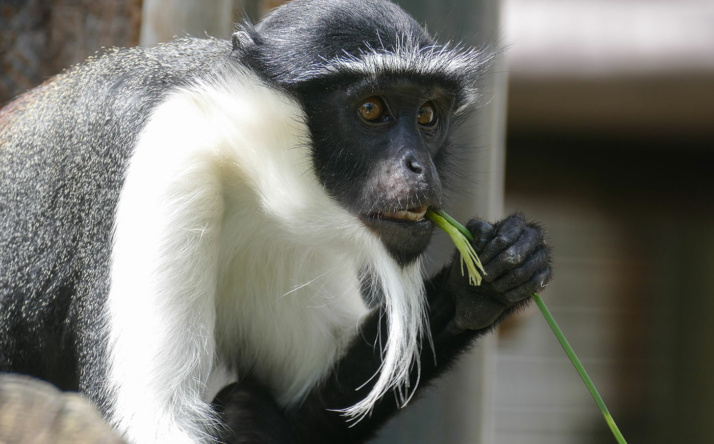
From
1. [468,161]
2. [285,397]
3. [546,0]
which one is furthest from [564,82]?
[285,397]

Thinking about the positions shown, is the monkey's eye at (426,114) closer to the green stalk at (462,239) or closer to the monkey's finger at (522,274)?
the green stalk at (462,239)

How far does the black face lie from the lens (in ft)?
11.4

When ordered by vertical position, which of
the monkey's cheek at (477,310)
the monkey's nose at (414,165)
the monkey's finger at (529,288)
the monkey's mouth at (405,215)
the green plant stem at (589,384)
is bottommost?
the green plant stem at (589,384)

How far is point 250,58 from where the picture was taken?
3.83 meters

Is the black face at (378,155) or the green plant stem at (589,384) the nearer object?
the green plant stem at (589,384)

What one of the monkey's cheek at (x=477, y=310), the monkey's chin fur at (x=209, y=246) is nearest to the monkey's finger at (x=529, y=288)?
the monkey's cheek at (x=477, y=310)

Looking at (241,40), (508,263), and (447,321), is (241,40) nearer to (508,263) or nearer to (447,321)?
(508,263)

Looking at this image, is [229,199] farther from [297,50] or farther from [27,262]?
[27,262]

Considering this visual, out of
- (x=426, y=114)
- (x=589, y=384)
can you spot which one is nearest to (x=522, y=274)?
(x=589, y=384)

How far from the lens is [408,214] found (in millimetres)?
3568

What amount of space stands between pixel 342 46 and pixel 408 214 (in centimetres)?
70

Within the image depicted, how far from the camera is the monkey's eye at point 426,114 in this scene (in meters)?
3.82

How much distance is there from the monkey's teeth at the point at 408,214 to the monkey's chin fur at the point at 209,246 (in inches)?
4.6

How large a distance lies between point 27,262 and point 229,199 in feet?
3.31
